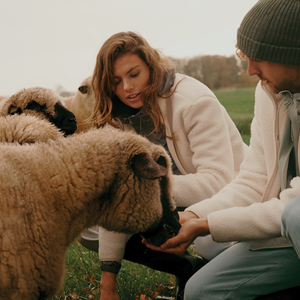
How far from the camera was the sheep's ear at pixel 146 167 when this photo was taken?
2357 millimetres

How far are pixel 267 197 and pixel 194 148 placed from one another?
2.96 feet

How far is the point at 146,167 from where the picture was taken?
2.40 metres

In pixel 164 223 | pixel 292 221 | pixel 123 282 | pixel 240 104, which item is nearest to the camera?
pixel 292 221

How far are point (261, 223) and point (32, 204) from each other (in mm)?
1351

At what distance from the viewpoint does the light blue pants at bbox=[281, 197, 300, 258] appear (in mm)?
2205

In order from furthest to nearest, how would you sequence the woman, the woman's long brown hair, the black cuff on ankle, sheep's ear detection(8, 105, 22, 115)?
sheep's ear detection(8, 105, 22, 115)
the woman's long brown hair
the woman
the black cuff on ankle

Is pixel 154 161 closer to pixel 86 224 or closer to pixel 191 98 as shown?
pixel 86 224

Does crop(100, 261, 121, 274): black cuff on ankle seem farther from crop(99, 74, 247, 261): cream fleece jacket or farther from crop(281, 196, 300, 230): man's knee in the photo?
crop(281, 196, 300, 230): man's knee

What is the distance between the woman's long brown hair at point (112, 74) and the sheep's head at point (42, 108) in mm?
1047

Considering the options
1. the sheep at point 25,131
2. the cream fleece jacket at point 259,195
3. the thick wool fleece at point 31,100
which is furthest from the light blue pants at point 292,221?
the thick wool fleece at point 31,100

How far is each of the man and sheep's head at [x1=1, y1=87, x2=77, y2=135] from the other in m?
2.44

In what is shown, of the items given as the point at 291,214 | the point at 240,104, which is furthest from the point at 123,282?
the point at 240,104

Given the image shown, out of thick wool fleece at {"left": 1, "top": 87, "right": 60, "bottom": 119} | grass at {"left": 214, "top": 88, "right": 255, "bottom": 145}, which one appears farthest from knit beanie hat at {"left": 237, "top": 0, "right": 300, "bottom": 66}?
grass at {"left": 214, "top": 88, "right": 255, "bottom": 145}

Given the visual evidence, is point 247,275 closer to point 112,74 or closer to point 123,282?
point 123,282
